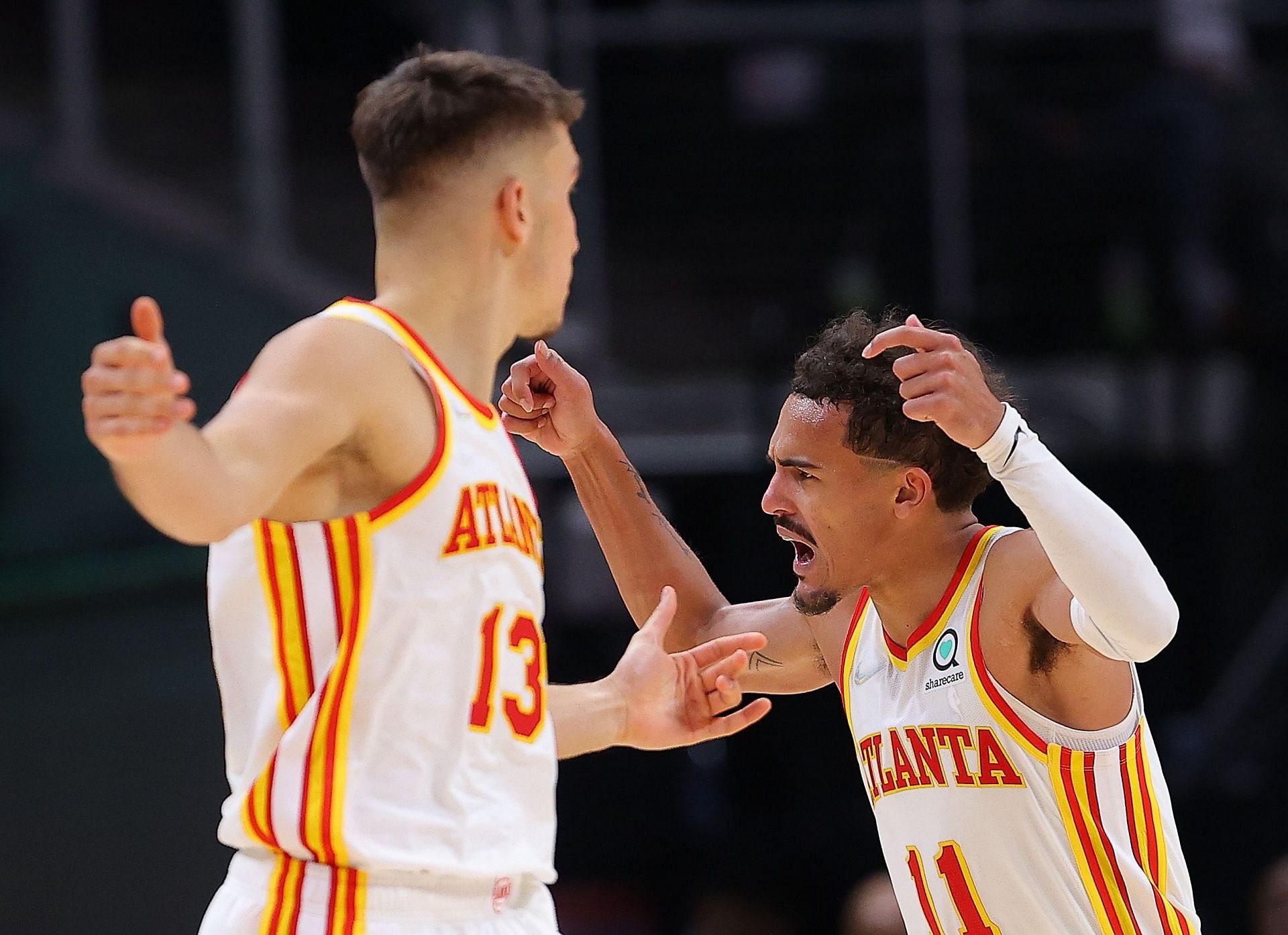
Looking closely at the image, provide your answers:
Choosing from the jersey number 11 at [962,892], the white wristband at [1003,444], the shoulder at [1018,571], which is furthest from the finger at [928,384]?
the jersey number 11 at [962,892]

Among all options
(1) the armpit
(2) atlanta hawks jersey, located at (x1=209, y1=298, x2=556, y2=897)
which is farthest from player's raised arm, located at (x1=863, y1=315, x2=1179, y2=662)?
(2) atlanta hawks jersey, located at (x1=209, y1=298, x2=556, y2=897)

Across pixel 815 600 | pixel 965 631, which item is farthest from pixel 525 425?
pixel 965 631

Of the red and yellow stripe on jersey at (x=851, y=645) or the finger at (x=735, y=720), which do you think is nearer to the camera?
the finger at (x=735, y=720)

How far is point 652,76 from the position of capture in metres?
9.17

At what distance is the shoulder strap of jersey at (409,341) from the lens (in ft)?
8.84

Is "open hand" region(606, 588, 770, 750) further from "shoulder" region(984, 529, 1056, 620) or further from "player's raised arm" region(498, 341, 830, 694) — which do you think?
"player's raised arm" region(498, 341, 830, 694)

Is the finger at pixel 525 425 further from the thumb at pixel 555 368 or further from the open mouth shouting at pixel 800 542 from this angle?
the open mouth shouting at pixel 800 542

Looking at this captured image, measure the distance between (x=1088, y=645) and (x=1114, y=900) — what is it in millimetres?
568

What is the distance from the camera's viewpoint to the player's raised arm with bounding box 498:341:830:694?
161 inches

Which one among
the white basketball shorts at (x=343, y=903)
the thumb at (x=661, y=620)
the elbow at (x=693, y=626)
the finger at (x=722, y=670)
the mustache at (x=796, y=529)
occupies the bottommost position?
the white basketball shorts at (x=343, y=903)

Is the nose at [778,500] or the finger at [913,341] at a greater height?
the finger at [913,341]

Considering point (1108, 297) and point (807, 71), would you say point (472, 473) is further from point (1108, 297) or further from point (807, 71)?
point (807, 71)

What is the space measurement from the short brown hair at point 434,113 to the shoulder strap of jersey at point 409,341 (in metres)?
0.23

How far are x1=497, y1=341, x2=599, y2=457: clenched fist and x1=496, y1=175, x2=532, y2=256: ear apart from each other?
1.07m
